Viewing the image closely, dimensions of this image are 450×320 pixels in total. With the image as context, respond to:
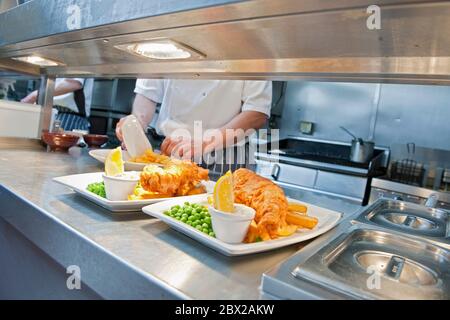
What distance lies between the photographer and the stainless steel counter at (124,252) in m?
0.54

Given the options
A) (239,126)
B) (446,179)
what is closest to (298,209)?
(239,126)

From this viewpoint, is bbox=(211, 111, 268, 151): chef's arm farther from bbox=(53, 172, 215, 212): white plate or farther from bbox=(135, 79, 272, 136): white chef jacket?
bbox=(53, 172, 215, 212): white plate

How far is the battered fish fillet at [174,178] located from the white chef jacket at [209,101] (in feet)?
3.07

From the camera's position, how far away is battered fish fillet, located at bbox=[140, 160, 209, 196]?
3.05ft

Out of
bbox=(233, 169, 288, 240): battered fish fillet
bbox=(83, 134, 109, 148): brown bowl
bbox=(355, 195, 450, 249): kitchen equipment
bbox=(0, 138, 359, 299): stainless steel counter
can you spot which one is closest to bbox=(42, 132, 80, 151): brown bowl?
bbox=(83, 134, 109, 148): brown bowl

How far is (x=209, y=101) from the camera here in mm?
1965

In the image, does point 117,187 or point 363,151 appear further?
point 363,151

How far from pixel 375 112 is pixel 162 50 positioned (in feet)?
11.3

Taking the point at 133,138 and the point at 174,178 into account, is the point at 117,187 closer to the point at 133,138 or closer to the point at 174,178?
the point at 174,178

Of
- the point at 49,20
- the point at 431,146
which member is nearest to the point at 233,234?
the point at 49,20

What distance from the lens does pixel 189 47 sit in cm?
97

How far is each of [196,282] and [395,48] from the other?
66cm

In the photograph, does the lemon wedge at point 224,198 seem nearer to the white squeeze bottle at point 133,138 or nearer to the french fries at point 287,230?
the french fries at point 287,230

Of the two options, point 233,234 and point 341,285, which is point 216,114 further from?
point 341,285
